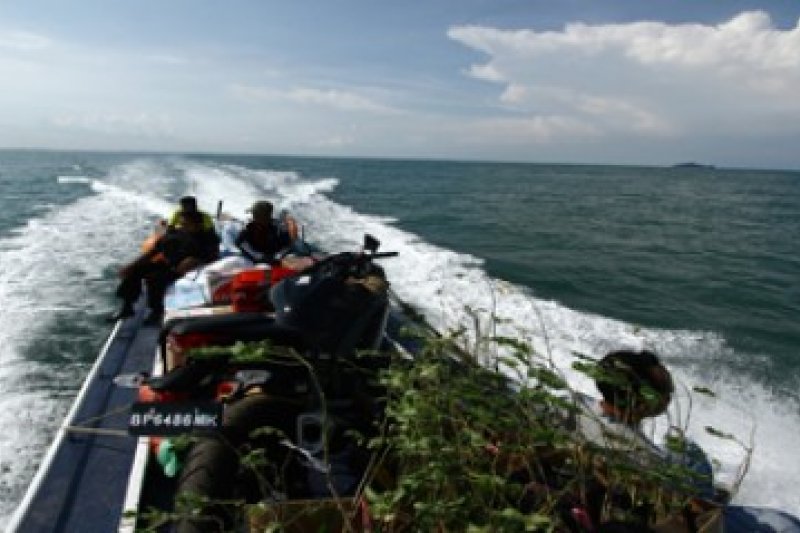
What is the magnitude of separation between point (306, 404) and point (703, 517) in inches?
75.5

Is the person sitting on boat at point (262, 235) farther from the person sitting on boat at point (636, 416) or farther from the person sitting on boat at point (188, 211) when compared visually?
the person sitting on boat at point (636, 416)

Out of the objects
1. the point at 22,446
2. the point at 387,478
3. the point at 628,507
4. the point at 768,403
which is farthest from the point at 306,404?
the point at 768,403

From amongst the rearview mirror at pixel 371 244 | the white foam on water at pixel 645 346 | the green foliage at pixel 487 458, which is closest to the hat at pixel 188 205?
the rearview mirror at pixel 371 244

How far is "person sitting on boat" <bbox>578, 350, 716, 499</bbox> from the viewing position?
6.64ft

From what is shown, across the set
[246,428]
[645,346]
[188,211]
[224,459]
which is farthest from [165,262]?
[645,346]

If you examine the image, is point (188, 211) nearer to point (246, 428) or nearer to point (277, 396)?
point (277, 396)

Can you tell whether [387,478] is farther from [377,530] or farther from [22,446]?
[22,446]

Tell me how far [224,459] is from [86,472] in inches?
53.6

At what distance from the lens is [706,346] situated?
993 centimetres

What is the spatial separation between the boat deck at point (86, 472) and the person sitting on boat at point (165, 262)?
7.42 feet

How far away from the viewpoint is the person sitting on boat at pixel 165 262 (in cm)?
745

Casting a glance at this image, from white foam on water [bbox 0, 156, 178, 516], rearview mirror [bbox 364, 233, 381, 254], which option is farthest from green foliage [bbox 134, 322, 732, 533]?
white foam on water [bbox 0, 156, 178, 516]

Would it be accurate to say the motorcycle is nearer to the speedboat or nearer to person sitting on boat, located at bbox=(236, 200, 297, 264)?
the speedboat

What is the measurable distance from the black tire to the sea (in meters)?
1.10
